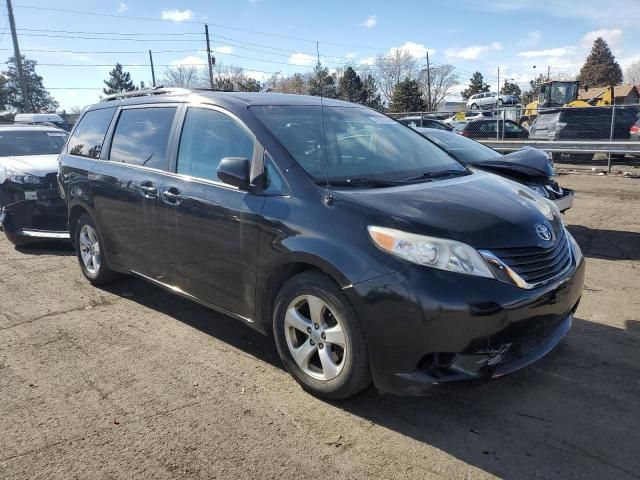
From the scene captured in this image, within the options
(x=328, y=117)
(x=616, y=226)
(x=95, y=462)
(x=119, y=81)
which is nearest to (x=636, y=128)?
(x=616, y=226)

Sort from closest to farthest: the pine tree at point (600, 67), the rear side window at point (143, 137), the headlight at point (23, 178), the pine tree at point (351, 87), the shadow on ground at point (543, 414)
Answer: the shadow on ground at point (543, 414), the rear side window at point (143, 137), the headlight at point (23, 178), the pine tree at point (351, 87), the pine tree at point (600, 67)

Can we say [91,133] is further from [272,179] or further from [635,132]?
[635,132]

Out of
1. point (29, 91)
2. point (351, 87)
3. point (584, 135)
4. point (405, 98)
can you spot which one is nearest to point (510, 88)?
point (351, 87)

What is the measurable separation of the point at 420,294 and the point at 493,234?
23.4 inches

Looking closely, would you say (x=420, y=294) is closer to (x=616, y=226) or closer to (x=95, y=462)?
(x=95, y=462)

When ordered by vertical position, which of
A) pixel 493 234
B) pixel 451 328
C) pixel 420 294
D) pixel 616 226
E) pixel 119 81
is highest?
pixel 119 81

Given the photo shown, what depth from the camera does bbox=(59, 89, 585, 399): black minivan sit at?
2.73m

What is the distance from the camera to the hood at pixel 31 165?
717cm

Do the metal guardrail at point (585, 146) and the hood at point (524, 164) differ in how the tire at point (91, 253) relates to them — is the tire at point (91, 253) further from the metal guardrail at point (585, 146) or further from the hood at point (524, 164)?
the metal guardrail at point (585, 146)

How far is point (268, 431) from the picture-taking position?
115 inches

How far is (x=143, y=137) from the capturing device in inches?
179

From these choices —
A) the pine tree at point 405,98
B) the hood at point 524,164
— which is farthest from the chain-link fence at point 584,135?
the pine tree at point 405,98

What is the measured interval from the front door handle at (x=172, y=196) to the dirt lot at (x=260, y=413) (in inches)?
43.4

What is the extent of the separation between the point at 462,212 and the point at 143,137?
290cm
